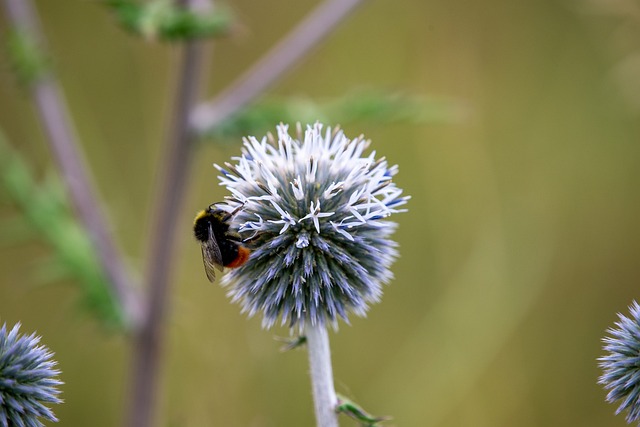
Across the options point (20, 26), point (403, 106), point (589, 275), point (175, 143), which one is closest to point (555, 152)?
point (589, 275)

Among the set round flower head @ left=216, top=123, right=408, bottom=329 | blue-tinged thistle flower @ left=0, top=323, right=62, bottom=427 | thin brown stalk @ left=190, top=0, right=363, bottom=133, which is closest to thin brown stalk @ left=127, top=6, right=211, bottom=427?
thin brown stalk @ left=190, top=0, right=363, bottom=133

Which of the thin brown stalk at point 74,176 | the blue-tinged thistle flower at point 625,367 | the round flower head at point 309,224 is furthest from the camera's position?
the thin brown stalk at point 74,176

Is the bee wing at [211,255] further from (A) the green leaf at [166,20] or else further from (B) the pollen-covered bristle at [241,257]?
(A) the green leaf at [166,20]

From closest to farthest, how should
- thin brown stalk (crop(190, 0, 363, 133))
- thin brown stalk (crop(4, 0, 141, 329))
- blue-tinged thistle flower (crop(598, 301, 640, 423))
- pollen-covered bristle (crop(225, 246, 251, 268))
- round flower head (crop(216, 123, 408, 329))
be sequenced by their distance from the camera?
blue-tinged thistle flower (crop(598, 301, 640, 423))
round flower head (crop(216, 123, 408, 329))
pollen-covered bristle (crop(225, 246, 251, 268))
thin brown stalk (crop(190, 0, 363, 133))
thin brown stalk (crop(4, 0, 141, 329))

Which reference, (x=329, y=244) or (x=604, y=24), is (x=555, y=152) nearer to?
(x=604, y=24)

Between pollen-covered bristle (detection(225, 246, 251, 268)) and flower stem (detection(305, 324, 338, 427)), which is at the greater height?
pollen-covered bristle (detection(225, 246, 251, 268))

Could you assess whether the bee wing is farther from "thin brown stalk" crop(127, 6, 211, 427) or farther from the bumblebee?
"thin brown stalk" crop(127, 6, 211, 427)

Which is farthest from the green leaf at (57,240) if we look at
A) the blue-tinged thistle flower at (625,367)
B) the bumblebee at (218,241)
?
the blue-tinged thistle flower at (625,367)
